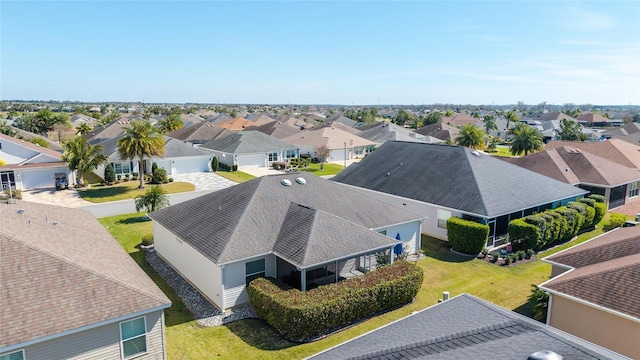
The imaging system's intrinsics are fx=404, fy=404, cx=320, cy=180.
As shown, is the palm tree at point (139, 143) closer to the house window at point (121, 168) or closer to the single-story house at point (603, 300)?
the house window at point (121, 168)

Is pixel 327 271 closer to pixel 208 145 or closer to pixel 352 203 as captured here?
pixel 352 203

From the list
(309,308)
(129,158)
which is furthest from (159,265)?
(129,158)

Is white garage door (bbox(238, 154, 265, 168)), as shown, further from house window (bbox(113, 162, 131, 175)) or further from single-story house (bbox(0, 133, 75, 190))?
single-story house (bbox(0, 133, 75, 190))

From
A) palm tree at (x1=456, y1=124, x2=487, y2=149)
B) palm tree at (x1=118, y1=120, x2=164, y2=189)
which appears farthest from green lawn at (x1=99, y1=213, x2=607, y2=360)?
palm tree at (x1=456, y1=124, x2=487, y2=149)

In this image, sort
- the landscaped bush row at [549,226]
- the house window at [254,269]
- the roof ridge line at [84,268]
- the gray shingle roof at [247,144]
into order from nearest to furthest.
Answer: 1. the roof ridge line at [84,268]
2. the house window at [254,269]
3. the landscaped bush row at [549,226]
4. the gray shingle roof at [247,144]

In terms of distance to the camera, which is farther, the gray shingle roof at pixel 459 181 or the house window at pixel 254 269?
the gray shingle roof at pixel 459 181

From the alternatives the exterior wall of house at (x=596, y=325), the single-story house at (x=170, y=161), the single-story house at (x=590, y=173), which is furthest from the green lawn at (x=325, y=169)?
the exterior wall of house at (x=596, y=325)

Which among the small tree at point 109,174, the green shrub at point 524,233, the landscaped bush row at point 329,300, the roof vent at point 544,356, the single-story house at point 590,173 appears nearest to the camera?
the roof vent at point 544,356
